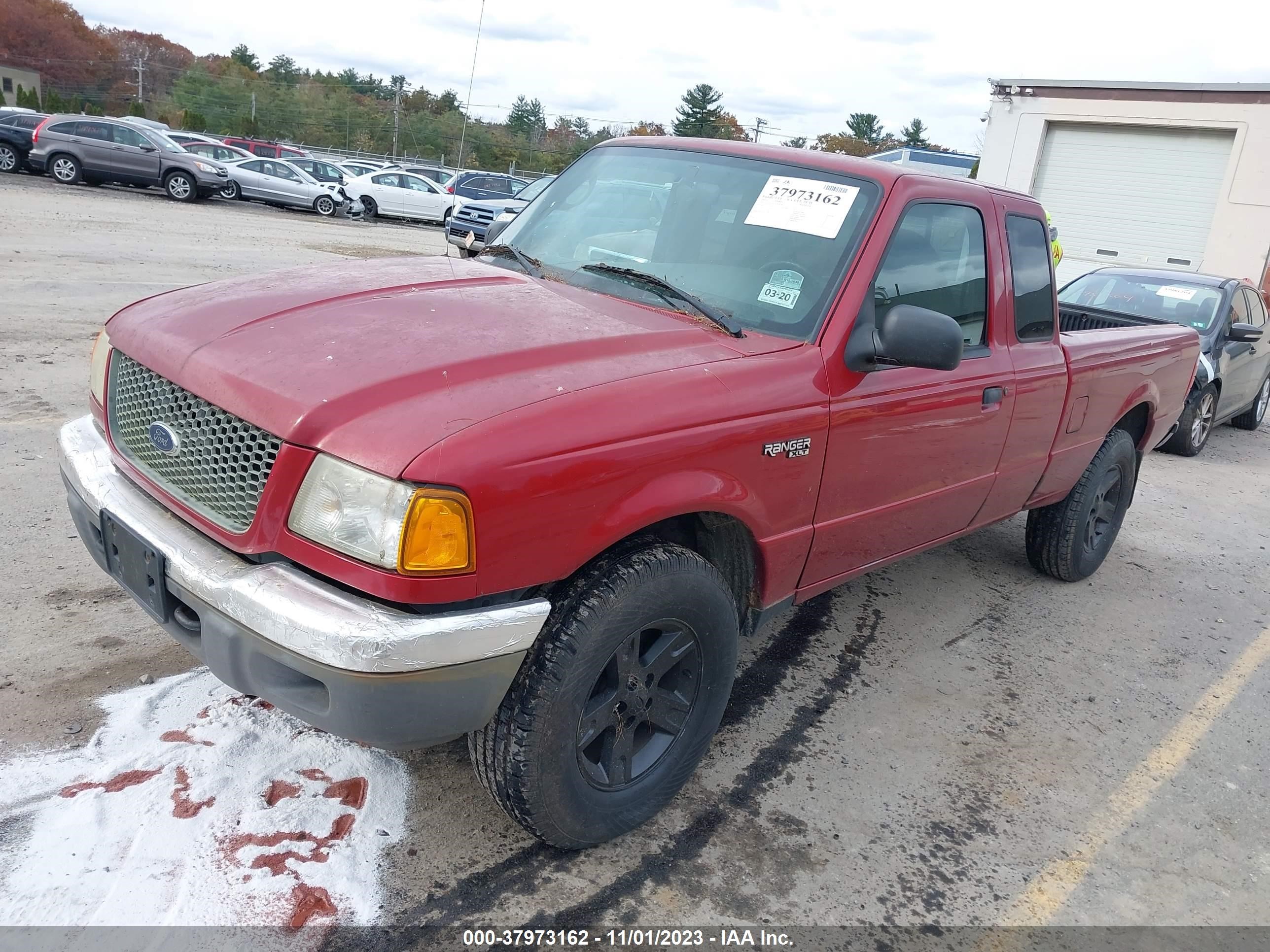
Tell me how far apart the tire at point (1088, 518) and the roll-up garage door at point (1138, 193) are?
16.1 meters

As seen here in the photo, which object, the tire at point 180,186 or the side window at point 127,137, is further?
the tire at point 180,186

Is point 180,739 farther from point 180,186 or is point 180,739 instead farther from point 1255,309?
point 180,186

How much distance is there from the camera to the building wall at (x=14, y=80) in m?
73.2

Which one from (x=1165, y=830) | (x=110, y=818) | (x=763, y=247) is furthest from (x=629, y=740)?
(x=1165, y=830)

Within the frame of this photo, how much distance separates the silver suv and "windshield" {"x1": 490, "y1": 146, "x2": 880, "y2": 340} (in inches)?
763

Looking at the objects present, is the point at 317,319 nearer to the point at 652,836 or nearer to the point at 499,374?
the point at 499,374

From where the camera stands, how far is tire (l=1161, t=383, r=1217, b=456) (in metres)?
8.51

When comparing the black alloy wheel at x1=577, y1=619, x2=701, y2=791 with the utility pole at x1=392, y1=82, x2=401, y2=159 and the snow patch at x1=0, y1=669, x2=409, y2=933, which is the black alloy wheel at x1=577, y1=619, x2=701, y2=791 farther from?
the utility pole at x1=392, y1=82, x2=401, y2=159

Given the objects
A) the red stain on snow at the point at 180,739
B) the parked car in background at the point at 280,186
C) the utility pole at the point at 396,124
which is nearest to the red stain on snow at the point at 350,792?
the red stain on snow at the point at 180,739

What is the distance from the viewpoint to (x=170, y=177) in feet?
66.1

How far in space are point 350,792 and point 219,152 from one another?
25.6 meters

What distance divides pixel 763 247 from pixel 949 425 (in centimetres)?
95

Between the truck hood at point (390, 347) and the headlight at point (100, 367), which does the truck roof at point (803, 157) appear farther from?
the headlight at point (100, 367)

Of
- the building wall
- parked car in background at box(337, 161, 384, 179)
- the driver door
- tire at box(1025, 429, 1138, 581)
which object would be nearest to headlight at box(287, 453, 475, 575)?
the driver door
